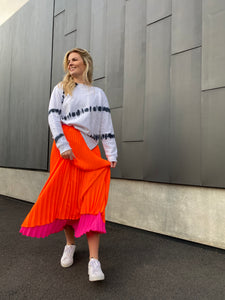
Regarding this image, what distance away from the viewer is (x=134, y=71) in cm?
295

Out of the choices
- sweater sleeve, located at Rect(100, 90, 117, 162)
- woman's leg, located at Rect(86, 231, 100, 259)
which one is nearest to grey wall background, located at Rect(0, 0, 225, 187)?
sweater sleeve, located at Rect(100, 90, 117, 162)

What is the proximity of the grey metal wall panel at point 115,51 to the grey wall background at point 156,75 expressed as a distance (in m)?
0.01

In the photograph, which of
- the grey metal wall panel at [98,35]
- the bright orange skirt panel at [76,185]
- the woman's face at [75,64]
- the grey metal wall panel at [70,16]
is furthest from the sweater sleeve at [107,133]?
the grey metal wall panel at [70,16]

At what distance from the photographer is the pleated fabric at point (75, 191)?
1732mm

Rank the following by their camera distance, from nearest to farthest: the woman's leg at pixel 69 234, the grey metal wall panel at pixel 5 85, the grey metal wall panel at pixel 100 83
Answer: the woman's leg at pixel 69 234, the grey metal wall panel at pixel 100 83, the grey metal wall panel at pixel 5 85

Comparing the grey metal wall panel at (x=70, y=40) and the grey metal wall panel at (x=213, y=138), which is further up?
the grey metal wall panel at (x=70, y=40)

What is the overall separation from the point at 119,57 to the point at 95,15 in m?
0.85

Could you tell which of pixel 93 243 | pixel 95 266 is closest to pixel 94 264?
pixel 95 266

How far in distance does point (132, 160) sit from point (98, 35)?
1.76 m

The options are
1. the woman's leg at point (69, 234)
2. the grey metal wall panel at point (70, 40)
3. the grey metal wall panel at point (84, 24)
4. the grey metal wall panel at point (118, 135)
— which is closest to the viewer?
the woman's leg at point (69, 234)

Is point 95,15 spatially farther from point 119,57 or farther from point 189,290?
point 189,290

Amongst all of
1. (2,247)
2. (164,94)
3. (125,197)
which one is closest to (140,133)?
(164,94)

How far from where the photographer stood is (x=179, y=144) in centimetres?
246

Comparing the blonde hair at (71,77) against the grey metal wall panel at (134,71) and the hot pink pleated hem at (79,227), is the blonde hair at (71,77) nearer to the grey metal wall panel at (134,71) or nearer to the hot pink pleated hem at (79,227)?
the hot pink pleated hem at (79,227)
